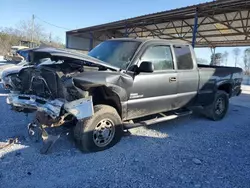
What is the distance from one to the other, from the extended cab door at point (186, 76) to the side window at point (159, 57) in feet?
0.79

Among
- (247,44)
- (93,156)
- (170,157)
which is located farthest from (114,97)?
(247,44)

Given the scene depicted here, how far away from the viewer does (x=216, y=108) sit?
241 inches

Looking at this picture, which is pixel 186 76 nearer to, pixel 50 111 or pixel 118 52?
pixel 118 52

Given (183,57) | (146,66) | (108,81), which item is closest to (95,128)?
(108,81)

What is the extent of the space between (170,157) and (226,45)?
1899cm

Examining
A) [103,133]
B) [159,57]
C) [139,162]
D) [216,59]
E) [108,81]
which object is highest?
[216,59]

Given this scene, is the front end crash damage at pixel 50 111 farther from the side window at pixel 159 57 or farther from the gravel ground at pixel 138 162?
the side window at pixel 159 57

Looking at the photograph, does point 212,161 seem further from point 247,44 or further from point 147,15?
point 247,44

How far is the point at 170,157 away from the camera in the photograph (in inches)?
145

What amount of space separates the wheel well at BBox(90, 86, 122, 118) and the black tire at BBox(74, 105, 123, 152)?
16cm

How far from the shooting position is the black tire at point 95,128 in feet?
11.5

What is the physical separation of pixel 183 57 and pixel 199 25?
33.6 feet

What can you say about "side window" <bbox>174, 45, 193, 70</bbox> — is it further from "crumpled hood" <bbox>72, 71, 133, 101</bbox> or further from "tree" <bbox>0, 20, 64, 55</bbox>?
"tree" <bbox>0, 20, 64, 55</bbox>

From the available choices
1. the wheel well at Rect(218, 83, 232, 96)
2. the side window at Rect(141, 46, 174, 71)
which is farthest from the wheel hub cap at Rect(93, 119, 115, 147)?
the wheel well at Rect(218, 83, 232, 96)
